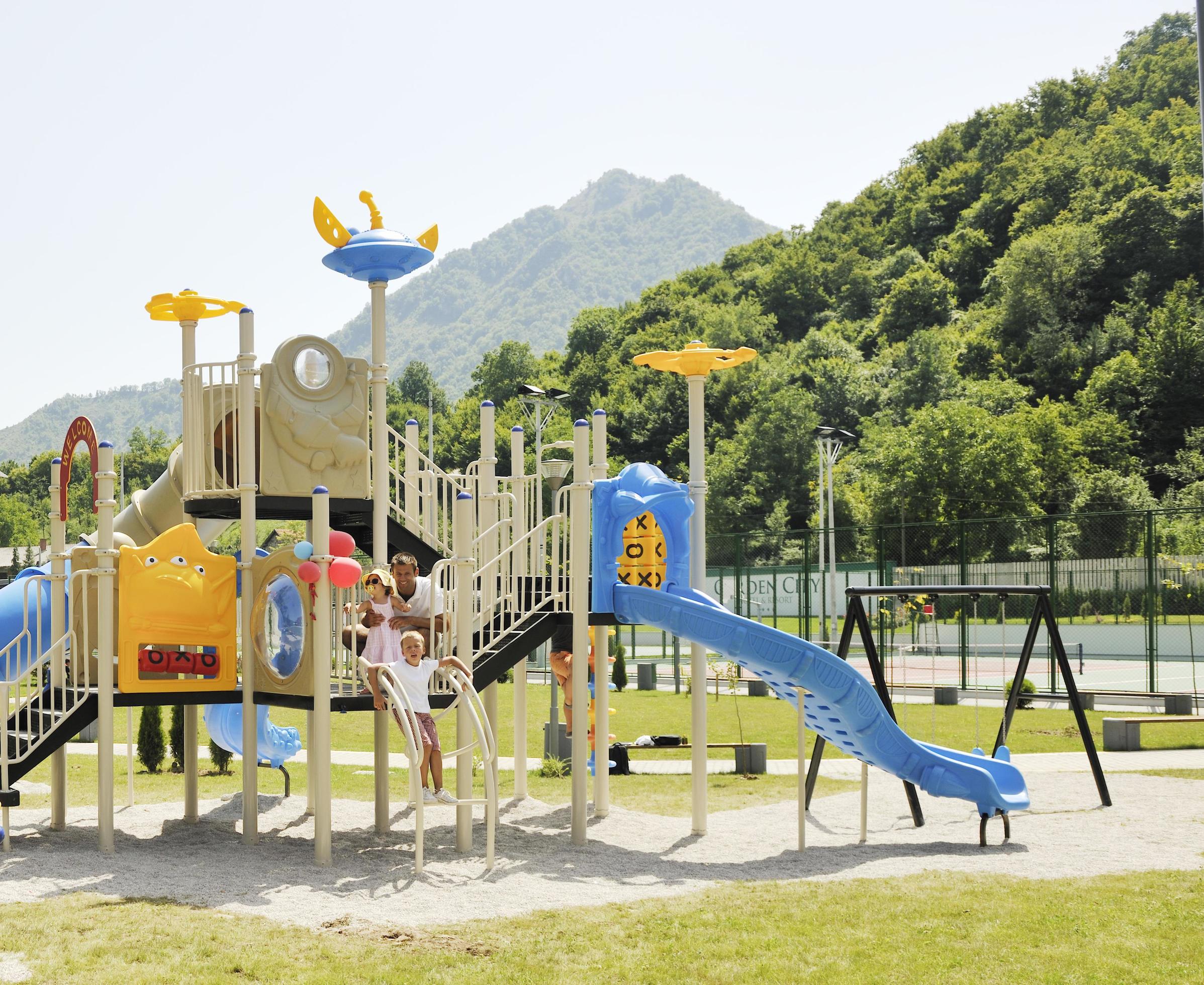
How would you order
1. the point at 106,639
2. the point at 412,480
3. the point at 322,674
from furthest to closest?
the point at 412,480
the point at 106,639
the point at 322,674

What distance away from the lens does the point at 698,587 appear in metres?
13.0

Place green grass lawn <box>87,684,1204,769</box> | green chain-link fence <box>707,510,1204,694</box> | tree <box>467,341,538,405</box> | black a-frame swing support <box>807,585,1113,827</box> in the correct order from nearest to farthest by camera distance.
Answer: black a-frame swing support <box>807,585,1113,827</box>
green grass lawn <box>87,684,1204,769</box>
green chain-link fence <box>707,510,1204,694</box>
tree <box>467,341,538,405</box>

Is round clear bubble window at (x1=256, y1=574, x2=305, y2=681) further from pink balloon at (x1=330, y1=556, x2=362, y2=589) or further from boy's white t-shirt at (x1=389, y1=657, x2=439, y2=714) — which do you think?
boy's white t-shirt at (x1=389, y1=657, x2=439, y2=714)

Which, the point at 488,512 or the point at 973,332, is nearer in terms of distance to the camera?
the point at 488,512

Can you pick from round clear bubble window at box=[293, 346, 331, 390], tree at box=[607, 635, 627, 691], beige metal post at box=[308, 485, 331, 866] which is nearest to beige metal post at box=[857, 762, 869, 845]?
beige metal post at box=[308, 485, 331, 866]

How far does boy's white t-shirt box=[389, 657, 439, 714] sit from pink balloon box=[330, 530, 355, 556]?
1460 mm

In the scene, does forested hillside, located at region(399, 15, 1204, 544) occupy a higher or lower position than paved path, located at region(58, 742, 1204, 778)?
higher

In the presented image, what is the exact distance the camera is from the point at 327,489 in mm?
10820

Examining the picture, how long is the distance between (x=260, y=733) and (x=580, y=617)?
4327mm

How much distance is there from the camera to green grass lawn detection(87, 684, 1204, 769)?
18844mm

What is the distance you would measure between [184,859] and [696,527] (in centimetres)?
567

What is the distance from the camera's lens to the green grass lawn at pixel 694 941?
24.0 feet

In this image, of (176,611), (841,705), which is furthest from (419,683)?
(841,705)

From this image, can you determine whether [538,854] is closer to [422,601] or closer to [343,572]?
[422,601]
